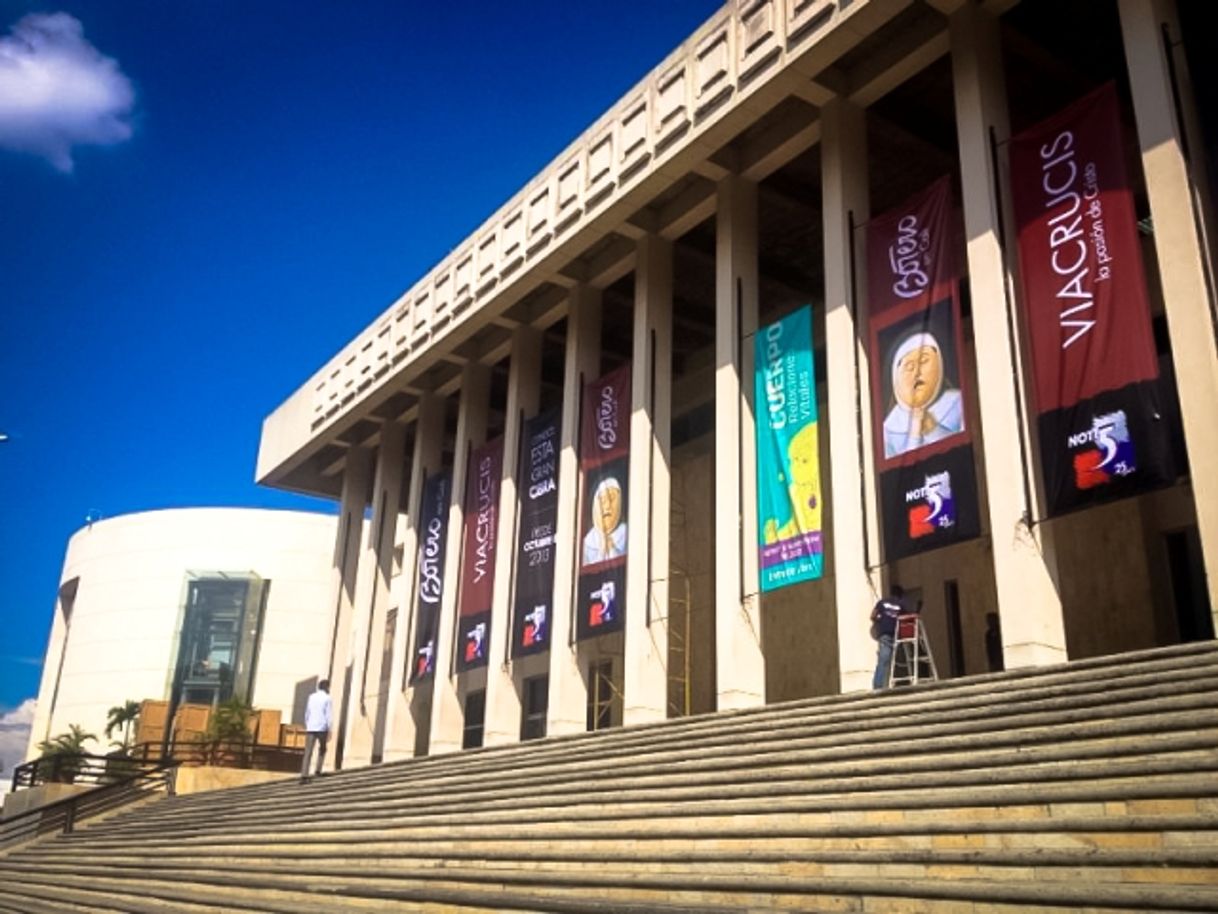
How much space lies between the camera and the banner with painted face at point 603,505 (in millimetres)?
17766

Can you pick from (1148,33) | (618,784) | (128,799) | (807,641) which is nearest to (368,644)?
(128,799)

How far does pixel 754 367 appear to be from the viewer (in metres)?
16.6

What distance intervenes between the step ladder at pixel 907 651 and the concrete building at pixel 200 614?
3552 cm

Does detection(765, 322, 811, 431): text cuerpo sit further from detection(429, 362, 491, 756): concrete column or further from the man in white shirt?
the man in white shirt

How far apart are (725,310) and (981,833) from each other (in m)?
11.2

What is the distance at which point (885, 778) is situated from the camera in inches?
320

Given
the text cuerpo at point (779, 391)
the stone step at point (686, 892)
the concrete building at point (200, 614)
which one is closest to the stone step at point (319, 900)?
the stone step at point (686, 892)

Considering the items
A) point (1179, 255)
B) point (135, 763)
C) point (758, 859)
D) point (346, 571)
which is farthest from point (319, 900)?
point (135, 763)

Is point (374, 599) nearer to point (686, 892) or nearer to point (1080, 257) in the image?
point (1080, 257)

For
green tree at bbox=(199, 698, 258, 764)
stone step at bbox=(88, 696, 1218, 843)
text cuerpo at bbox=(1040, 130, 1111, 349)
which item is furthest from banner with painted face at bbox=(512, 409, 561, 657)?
green tree at bbox=(199, 698, 258, 764)

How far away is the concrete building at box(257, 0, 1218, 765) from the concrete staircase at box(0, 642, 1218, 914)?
7.91 ft

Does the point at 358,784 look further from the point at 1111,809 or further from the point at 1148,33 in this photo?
the point at 1148,33

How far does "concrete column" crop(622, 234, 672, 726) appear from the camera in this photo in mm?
16750

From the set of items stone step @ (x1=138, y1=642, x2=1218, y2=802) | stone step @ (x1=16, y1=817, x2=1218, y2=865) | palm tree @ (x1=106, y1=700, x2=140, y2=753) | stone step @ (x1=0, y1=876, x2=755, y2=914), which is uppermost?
palm tree @ (x1=106, y1=700, x2=140, y2=753)
